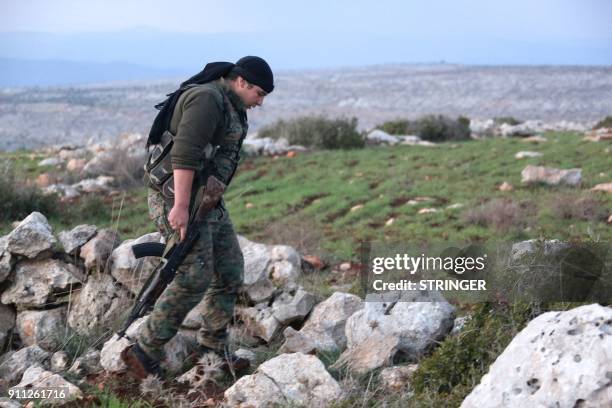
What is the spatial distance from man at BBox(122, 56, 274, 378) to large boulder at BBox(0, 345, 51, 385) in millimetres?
922

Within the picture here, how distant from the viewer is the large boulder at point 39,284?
6035mm

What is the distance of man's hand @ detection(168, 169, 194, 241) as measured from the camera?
173 inches

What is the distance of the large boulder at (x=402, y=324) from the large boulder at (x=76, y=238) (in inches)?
91.0

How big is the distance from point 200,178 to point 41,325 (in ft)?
6.83

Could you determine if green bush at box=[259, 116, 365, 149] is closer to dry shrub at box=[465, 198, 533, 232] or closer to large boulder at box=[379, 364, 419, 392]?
dry shrub at box=[465, 198, 533, 232]

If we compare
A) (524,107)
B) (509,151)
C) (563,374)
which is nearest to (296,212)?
(509,151)

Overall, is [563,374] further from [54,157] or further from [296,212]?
[54,157]

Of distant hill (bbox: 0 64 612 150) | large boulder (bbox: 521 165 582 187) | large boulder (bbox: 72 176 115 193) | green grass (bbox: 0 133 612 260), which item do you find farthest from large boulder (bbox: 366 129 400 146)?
distant hill (bbox: 0 64 612 150)

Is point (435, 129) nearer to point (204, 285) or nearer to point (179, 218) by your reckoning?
point (204, 285)

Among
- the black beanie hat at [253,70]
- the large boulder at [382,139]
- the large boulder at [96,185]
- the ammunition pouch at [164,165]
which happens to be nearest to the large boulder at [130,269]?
the ammunition pouch at [164,165]

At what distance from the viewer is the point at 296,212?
12719 millimetres

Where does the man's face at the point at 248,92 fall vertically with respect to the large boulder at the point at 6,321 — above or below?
above

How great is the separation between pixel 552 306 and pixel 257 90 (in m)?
2.12

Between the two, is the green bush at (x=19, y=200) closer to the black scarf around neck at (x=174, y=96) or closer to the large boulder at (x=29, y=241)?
the large boulder at (x=29, y=241)
